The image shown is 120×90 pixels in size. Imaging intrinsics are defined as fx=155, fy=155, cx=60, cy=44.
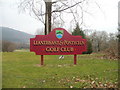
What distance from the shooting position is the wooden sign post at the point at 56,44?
22.8 feet

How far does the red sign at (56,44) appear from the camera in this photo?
22.8ft

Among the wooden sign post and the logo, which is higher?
the logo

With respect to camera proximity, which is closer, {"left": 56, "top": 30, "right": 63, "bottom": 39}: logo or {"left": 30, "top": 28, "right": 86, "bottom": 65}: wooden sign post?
{"left": 30, "top": 28, "right": 86, "bottom": 65}: wooden sign post

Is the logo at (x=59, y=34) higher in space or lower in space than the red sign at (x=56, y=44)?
higher

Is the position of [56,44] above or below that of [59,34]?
below

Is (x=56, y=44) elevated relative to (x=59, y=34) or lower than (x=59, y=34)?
lower

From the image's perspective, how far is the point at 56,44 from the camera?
7.09 meters

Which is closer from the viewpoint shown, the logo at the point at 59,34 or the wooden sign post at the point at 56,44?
the wooden sign post at the point at 56,44

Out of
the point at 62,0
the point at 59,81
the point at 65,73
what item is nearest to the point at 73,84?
the point at 59,81

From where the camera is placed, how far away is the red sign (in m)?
6.94

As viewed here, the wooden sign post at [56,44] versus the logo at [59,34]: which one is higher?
the logo at [59,34]

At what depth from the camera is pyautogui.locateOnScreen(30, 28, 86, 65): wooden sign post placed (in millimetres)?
6939

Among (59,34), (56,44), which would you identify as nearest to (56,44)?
(56,44)

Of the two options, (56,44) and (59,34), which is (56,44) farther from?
(59,34)
